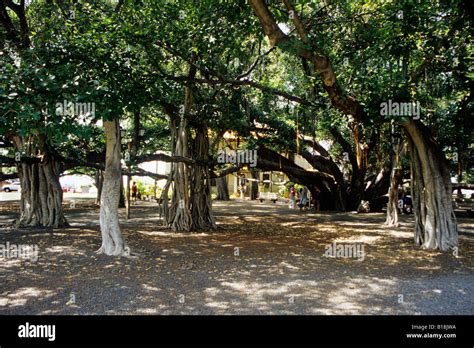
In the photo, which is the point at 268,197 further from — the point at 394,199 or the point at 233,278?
the point at 233,278

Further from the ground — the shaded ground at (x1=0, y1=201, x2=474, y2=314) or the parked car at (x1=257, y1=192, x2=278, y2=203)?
the parked car at (x1=257, y1=192, x2=278, y2=203)

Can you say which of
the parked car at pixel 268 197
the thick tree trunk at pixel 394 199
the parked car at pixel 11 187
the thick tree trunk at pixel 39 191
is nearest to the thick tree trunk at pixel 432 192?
the thick tree trunk at pixel 394 199

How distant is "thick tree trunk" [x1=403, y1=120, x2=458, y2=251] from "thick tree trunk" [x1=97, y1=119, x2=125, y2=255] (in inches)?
240

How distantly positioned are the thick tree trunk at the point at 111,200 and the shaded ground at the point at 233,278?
0.32 meters

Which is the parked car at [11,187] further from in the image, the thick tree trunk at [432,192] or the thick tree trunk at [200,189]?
the thick tree trunk at [432,192]

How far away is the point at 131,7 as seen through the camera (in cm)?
895

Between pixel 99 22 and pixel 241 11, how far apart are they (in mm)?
2799

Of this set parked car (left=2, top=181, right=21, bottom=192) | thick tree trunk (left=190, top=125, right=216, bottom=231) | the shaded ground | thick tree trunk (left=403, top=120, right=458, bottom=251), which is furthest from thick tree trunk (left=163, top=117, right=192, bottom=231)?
parked car (left=2, top=181, right=21, bottom=192)

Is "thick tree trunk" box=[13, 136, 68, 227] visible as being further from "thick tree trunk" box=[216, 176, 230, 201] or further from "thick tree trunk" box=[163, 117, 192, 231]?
"thick tree trunk" box=[216, 176, 230, 201]

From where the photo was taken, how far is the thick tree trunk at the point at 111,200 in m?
7.96

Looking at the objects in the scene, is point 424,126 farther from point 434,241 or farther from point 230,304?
point 230,304

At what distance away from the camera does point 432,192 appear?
29.8 ft

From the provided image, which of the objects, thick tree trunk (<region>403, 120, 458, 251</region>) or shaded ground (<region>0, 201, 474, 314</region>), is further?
thick tree trunk (<region>403, 120, 458, 251</region>)

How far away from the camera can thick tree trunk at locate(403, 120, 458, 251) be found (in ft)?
29.1
